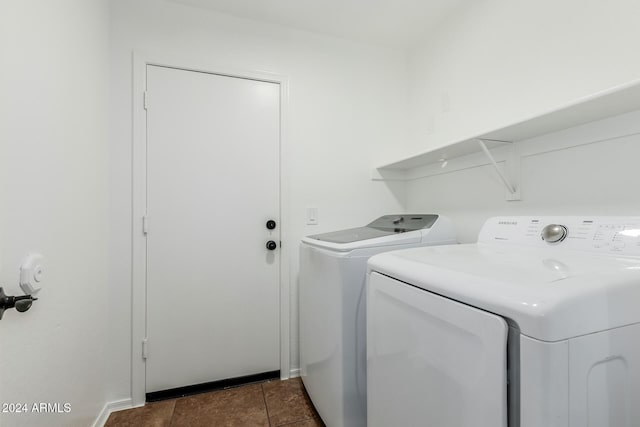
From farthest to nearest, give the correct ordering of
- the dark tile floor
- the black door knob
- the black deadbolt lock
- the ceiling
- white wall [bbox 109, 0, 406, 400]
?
1. the black door knob
2. the ceiling
3. white wall [bbox 109, 0, 406, 400]
4. the dark tile floor
5. the black deadbolt lock

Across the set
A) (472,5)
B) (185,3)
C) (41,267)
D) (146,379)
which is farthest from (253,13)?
(146,379)

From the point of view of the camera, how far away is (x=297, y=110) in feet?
6.38

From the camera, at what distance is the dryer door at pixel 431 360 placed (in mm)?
561

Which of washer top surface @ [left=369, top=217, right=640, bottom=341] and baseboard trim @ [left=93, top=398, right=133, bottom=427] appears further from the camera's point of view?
baseboard trim @ [left=93, top=398, right=133, bottom=427]

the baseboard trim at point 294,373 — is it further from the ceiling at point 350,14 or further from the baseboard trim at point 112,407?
the ceiling at point 350,14

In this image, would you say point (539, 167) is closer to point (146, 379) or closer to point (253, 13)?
point (253, 13)

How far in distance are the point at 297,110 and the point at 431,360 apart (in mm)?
1712

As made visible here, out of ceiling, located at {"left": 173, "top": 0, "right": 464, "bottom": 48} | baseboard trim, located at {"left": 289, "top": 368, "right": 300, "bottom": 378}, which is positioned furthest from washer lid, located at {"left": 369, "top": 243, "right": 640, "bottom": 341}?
ceiling, located at {"left": 173, "top": 0, "right": 464, "bottom": 48}

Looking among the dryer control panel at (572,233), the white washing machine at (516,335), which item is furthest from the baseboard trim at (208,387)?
the dryer control panel at (572,233)

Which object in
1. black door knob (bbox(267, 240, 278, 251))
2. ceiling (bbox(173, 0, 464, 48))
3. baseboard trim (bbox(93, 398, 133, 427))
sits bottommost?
baseboard trim (bbox(93, 398, 133, 427))

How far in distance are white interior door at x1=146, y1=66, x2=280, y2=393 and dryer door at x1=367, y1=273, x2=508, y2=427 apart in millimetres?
1034

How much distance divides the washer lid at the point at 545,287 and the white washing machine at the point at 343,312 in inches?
15.5

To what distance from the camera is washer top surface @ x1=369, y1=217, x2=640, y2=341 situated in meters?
0.50

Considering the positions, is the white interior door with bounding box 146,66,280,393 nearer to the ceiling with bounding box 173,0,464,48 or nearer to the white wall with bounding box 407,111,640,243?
the ceiling with bounding box 173,0,464,48
